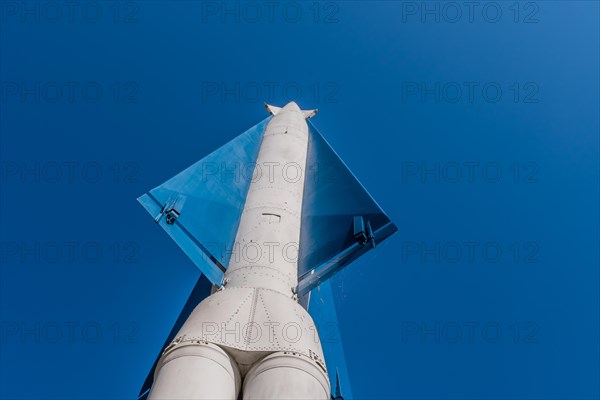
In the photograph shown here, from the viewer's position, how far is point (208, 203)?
1038cm

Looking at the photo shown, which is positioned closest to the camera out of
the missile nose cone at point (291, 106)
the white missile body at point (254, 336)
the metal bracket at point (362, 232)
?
the white missile body at point (254, 336)

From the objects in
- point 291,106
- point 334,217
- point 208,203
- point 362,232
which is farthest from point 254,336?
point 291,106

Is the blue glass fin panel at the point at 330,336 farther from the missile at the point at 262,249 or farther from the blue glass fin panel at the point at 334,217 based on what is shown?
the blue glass fin panel at the point at 334,217

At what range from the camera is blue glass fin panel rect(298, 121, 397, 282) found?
9.30 metres

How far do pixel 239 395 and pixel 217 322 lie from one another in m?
0.94

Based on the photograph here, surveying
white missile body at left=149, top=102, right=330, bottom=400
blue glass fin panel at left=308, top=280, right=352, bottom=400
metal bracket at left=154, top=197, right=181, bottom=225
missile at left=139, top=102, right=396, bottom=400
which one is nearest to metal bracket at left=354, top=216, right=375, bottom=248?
missile at left=139, top=102, right=396, bottom=400

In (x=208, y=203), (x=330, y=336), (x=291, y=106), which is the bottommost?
(x=330, y=336)

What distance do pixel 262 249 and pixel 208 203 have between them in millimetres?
2670

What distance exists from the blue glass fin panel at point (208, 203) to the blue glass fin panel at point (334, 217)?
1.48 metres

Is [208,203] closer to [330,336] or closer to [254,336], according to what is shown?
[330,336]

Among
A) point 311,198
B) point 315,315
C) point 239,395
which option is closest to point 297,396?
point 239,395

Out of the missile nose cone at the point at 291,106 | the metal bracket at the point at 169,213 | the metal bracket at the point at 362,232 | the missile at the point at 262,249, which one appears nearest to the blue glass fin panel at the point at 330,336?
the missile at the point at 262,249

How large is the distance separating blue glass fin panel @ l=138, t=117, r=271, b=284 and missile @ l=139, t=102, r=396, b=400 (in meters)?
0.02

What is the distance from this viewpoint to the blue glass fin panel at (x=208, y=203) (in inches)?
367
